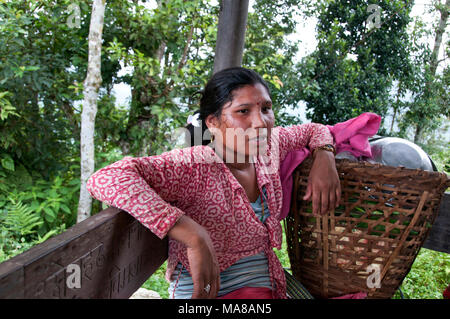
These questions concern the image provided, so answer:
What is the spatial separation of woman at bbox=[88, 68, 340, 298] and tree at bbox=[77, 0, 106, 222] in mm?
2070

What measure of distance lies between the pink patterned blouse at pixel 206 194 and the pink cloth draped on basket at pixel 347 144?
0.05 m

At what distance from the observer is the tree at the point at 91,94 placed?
309 centimetres

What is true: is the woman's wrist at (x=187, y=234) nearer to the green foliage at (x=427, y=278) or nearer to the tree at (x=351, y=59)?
the green foliage at (x=427, y=278)

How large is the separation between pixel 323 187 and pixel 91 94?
8.51 ft

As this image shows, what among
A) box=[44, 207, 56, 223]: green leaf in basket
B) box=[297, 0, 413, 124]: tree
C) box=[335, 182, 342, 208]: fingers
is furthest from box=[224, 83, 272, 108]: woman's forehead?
box=[297, 0, 413, 124]: tree

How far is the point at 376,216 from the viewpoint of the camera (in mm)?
1353

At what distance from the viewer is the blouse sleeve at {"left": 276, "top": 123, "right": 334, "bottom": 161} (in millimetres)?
1650

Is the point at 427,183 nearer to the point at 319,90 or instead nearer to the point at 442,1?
the point at 319,90

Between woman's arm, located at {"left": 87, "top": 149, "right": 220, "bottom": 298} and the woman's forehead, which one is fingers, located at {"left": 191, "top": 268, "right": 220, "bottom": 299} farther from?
the woman's forehead

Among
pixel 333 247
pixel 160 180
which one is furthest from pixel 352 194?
pixel 160 180

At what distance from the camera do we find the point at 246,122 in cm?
138

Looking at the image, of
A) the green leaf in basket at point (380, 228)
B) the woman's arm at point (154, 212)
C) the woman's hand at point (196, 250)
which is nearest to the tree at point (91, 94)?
the woman's arm at point (154, 212)

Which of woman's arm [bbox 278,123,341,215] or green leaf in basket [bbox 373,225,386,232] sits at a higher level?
woman's arm [bbox 278,123,341,215]

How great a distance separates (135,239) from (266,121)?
2.22 feet
